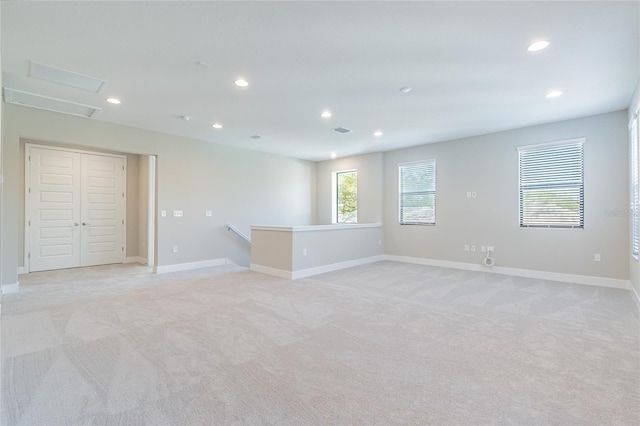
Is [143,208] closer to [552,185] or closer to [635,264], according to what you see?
[552,185]

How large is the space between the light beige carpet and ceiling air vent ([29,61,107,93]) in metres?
2.73

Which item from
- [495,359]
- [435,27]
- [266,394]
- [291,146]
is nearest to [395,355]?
[495,359]

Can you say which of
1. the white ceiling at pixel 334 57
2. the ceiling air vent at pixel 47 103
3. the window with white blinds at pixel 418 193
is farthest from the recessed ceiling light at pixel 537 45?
the ceiling air vent at pixel 47 103

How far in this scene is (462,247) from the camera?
6.20 m

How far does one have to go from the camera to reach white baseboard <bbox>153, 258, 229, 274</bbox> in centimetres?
577

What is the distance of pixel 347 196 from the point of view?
8461 mm

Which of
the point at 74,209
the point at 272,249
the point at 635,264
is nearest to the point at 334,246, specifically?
the point at 272,249

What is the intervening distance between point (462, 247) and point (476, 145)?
2.11 meters

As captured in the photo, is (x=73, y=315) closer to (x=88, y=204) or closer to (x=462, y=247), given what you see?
(x=88, y=204)

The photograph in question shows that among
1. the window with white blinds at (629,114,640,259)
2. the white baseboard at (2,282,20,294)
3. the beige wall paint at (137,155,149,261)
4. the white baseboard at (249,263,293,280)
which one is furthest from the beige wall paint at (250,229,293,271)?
the window with white blinds at (629,114,640,259)

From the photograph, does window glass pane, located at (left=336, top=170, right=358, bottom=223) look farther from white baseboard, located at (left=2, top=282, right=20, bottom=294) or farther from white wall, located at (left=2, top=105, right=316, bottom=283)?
white baseboard, located at (left=2, top=282, right=20, bottom=294)

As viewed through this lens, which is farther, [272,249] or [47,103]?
[272,249]

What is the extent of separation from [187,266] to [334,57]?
16.6ft

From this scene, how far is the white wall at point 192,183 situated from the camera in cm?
439
